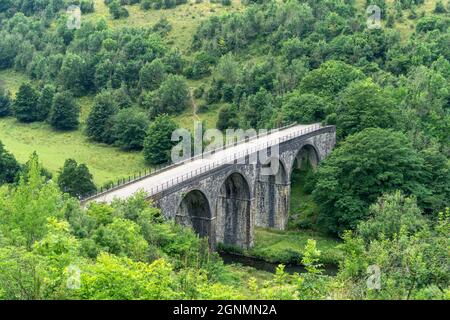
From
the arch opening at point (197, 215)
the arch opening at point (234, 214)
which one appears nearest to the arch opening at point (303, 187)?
the arch opening at point (234, 214)

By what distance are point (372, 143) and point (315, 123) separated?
14.1m

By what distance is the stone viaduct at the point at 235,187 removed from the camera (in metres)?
55.4

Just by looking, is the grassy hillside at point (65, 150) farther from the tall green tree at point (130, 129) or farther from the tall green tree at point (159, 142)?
the tall green tree at point (159, 142)

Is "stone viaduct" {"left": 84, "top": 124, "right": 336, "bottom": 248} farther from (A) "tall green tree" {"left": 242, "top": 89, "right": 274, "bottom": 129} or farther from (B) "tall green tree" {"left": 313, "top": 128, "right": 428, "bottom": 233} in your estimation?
(A) "tall green tree" {"left": 242, "top": 89, "right": 274, "bottom": 129}

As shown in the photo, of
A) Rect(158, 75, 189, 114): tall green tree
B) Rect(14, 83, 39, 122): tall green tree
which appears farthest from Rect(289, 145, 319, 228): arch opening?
Rect(14, 83, 39, 122): tall green tree

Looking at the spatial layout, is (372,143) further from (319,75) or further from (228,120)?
(228,120)

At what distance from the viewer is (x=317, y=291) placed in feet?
78.8

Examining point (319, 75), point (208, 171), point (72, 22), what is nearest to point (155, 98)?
point (319, 75)

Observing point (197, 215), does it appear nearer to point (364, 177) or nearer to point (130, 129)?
point (364, 177)

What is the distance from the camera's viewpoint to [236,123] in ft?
317

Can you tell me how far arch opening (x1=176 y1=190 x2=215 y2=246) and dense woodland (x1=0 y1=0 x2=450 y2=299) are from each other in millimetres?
6207

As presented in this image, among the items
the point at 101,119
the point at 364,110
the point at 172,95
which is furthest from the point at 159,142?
the point at 364,110

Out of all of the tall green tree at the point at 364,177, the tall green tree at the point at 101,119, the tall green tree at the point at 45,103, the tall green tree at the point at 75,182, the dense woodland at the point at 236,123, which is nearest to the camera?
the dense woodland at the point at 236,123

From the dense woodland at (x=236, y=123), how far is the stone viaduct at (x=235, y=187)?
10.6 feet
